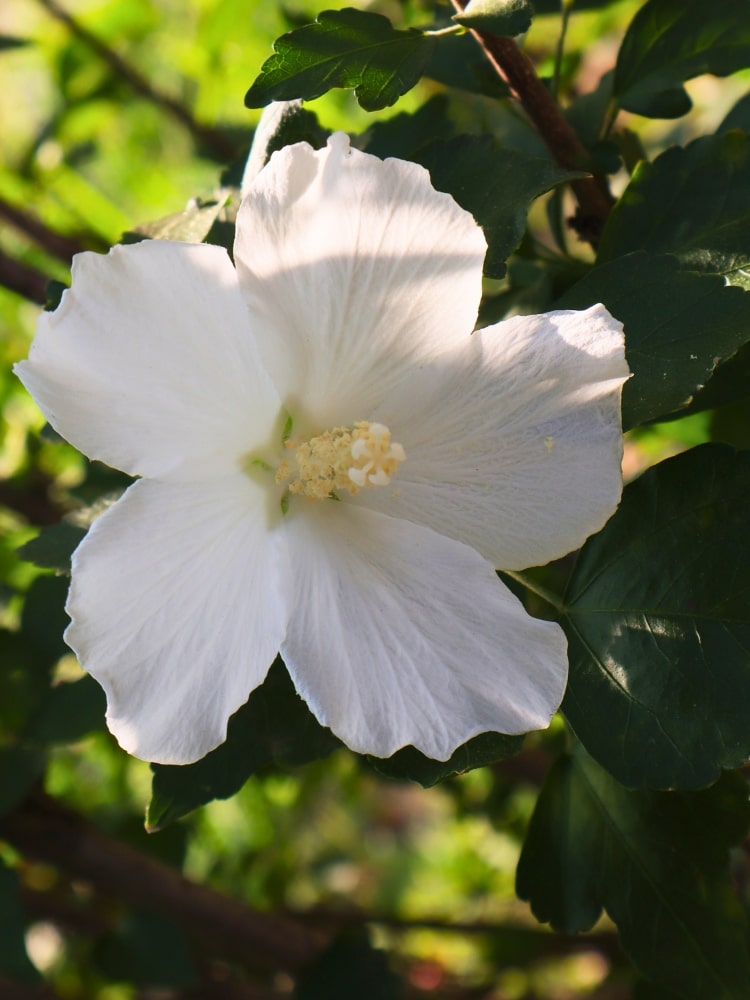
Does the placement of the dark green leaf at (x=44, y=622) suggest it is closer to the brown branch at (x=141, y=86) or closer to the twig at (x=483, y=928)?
the twig at (x=483, y=928)

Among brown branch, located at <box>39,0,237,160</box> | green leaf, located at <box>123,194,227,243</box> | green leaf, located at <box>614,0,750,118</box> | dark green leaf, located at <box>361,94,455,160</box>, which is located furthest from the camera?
brown branch, located at <box>39,0,237,160</box>

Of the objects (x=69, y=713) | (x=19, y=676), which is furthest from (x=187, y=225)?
(x=19, y=676)

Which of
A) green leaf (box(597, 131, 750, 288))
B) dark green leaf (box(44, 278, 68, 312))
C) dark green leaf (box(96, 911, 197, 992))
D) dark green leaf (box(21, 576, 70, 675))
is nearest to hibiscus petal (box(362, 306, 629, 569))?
green leaf (box(597, 131, 750, 288))

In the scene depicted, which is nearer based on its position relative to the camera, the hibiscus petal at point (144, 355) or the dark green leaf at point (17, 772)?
the hibiscus petal at point (144, 355)

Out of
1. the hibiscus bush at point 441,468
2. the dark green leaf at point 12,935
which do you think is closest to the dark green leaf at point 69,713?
the hibiscus bush at point 441,468

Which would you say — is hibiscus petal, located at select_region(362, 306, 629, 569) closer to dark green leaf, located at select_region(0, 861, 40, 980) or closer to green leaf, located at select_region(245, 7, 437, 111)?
green leaf, located at select_region(245, 7, 437, 111)
